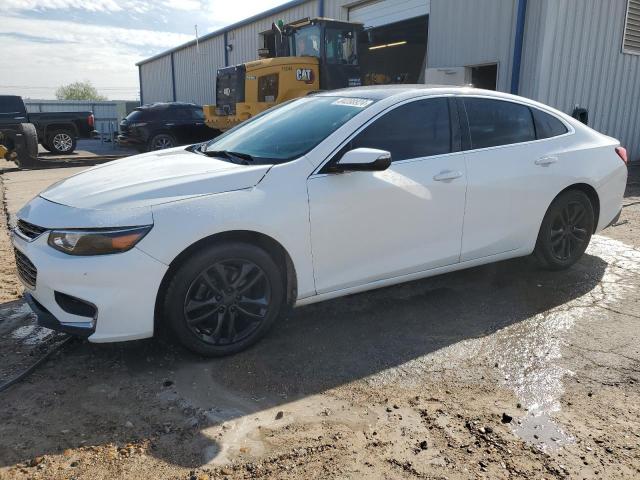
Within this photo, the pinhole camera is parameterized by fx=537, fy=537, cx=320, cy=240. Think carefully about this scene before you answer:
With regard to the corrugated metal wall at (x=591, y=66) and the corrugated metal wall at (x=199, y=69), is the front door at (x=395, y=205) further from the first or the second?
the corrugated metal wall at (x=199, y=69)

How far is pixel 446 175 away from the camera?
3812 mm

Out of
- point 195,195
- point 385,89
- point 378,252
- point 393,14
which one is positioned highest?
point 393,14

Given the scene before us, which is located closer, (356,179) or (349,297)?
(356,179)

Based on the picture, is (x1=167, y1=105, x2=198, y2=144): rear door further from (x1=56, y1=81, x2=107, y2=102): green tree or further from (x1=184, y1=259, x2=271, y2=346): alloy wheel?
(x1=56, y1=81, x2=107, y2=102): green tree

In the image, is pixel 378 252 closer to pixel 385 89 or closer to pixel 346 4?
pixel 385 89

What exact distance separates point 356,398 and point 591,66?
1107 centimetres

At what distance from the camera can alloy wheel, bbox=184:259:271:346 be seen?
3121 millimetres

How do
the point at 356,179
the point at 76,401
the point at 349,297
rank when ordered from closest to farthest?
1. the point at 76,401
2. the point at 356,179
3. the point at 349,297

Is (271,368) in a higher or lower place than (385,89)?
lower

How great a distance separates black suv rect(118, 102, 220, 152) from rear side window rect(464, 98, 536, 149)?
12.4 m

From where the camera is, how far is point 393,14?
46.4ft

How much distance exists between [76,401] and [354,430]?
4.86 feet

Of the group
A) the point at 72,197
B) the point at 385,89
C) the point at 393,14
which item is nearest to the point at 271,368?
the point at 72,197

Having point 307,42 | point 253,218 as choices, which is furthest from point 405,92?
point 307,42
